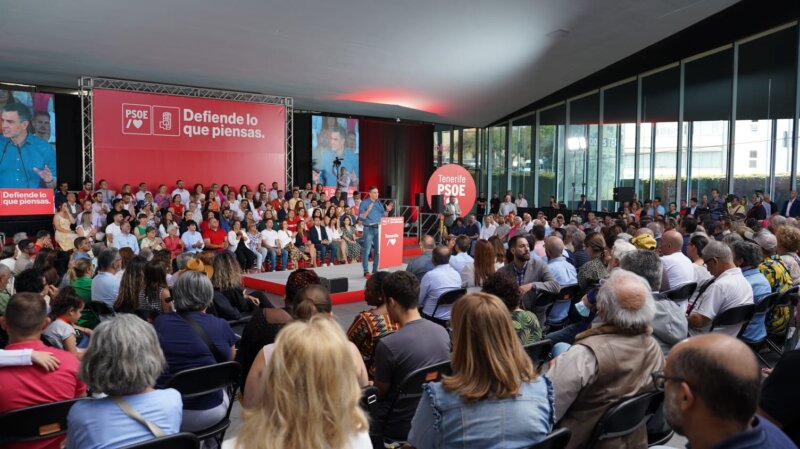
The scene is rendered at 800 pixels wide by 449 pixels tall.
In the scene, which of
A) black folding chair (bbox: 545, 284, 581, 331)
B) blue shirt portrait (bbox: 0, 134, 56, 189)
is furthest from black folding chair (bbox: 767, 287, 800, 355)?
blue shirt portrait (bbox: 0, 134, 56, 189)

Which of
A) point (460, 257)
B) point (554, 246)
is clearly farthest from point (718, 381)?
point (460, 257)

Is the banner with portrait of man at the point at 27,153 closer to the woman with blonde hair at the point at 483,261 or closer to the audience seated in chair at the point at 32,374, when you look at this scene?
the woman with blonde hair at the point at 483,261

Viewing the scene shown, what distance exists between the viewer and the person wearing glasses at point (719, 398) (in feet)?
4.54

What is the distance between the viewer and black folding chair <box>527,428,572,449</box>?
2.03 meters

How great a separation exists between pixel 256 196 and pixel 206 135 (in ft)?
6.15

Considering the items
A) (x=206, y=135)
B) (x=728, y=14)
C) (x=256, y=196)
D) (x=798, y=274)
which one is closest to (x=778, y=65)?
(x=728, y=14)

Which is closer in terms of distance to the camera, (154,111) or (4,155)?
(4,155)

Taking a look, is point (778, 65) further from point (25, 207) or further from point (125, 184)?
point (25, 207)

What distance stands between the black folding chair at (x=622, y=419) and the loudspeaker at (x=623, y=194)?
1474 cm

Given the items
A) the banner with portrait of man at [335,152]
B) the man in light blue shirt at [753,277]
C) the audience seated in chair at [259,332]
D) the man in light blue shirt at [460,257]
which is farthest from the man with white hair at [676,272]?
A: the banner with portrait of man at [335,152]

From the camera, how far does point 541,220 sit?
10.9m

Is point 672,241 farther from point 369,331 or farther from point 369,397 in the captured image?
point 369,397

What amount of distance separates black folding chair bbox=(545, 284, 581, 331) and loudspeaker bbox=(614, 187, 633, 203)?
11.8 metres

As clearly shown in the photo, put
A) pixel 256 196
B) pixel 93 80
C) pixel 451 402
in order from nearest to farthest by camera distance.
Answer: pixel 451 402, pixel 93 80, pixel 256 196
